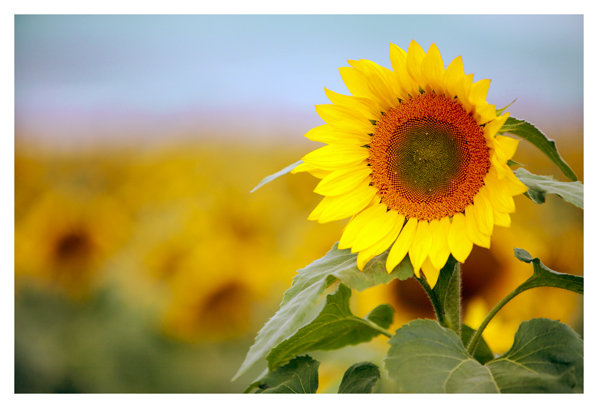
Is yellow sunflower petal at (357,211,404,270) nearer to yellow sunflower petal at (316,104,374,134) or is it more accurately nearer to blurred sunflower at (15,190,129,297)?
yellow sunflower petal at (316,104,374,134)

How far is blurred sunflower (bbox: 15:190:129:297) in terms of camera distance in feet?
4.80

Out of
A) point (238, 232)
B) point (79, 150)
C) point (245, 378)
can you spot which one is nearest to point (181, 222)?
point (238, 232)

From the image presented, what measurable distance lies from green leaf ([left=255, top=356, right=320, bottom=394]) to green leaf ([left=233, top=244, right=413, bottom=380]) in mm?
143

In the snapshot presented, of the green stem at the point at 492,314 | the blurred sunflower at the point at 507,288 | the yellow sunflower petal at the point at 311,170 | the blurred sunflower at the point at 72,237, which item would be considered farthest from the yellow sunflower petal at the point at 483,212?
the blurred sunflower at the point at 72,237

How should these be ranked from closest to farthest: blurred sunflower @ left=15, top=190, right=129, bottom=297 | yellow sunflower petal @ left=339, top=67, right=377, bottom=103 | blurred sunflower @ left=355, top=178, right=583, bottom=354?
yellow sunflower petal @ left=339, top=67, right=377, bottom=103 → blurred sunflower @ left=355, top=178, right=583, bottom=354 → blurred sunflower @ left=15, top=190, right=129, bottom=297

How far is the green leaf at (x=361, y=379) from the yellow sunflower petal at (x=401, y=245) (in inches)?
7.5

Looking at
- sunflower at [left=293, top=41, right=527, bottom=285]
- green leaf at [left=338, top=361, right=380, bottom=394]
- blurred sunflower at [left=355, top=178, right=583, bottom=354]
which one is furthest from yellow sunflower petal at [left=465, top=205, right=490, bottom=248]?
blurred sunflower at [left=355, top=178, right=583, bottom=354]

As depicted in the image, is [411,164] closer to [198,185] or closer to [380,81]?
[380,81]

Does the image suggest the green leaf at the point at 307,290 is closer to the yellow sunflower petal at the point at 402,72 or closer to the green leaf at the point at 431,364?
the green leaf at the point at 431,364

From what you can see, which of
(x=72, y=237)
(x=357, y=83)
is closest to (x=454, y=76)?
(x=357, y=83)

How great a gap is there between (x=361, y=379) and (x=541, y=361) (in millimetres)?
256

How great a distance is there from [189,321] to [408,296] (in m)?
0.51

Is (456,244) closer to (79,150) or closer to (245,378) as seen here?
(245,378)

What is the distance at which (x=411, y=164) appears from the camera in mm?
885
